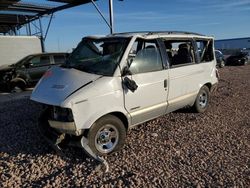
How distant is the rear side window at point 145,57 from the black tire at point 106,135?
0.96 m

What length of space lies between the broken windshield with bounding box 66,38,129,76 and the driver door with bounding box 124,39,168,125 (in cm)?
28

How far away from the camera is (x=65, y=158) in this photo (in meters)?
4.43

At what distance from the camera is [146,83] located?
5.10 meters

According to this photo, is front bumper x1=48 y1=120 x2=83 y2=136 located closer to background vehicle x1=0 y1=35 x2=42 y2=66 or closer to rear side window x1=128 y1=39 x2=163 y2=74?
rear side window x1=128 y1=39 x2=163 y2=74

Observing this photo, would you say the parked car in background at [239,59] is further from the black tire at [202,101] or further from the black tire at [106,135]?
the black tire at [106,135]

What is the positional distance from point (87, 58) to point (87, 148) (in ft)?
5.76

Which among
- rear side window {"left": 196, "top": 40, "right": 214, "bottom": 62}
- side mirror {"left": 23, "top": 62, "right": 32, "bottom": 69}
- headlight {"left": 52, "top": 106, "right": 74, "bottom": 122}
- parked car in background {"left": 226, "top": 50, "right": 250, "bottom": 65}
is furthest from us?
parked car in background {"left": 226, "top": 50, "right": 250, "bottom": 65}

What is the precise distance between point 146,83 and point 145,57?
1.66 feet

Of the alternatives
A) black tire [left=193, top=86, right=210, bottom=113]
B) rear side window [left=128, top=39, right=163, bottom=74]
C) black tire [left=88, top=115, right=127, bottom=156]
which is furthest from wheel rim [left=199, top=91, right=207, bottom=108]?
black tire [left=88, top=115, right=127, bottom=156]

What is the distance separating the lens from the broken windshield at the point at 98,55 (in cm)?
473

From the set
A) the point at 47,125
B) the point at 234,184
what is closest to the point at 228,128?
the point at 234,184

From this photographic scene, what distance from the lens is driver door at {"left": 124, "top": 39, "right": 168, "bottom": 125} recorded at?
4918 millimetres

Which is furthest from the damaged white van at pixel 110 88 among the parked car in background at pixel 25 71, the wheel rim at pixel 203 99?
the parked car in background at pixel 25 71

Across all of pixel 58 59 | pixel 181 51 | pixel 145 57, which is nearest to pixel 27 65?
pixel 58 59
